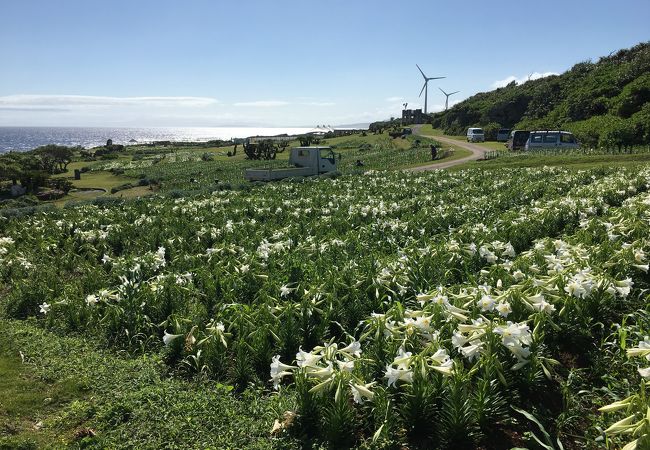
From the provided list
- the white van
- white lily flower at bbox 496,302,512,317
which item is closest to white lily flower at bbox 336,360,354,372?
white lily flower at bbox 496,302,512,317

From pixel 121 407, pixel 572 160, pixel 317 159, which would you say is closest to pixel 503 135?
pixel 572 160

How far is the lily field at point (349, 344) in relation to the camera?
3467 mm

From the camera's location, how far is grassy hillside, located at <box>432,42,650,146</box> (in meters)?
36.2

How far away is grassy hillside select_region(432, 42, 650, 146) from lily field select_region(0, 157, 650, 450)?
33.3 metres

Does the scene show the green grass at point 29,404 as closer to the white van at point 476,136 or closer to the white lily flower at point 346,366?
the white lily flower at point 346,366

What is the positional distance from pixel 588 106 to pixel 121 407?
190 ft

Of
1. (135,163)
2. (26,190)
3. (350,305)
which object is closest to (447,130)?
(135,163)

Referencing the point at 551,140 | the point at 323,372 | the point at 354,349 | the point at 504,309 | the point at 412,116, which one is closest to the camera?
the point at 323,372

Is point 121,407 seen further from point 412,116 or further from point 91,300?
point 412,116

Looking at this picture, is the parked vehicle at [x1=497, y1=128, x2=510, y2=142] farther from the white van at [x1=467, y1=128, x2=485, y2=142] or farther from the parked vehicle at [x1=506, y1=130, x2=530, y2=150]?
the parked vehicle at [x1=506, y1=130, x2=530, y2=150]

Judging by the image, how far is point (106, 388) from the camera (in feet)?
15.2

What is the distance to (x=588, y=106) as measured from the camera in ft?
163

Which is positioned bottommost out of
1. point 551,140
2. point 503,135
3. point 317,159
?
point 317,159

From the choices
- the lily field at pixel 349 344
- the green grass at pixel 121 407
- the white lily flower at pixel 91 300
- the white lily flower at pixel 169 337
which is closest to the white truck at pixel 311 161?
the lily field at pixel 349 344
